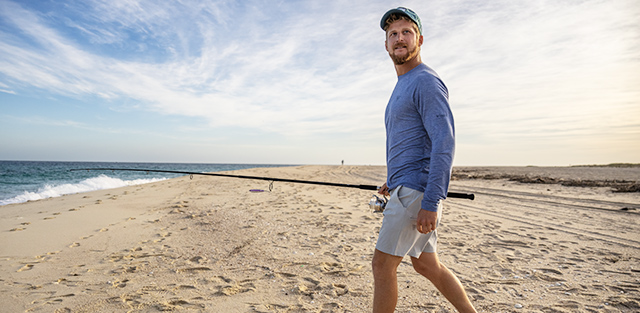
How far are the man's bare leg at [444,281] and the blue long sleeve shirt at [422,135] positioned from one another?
1.68ft

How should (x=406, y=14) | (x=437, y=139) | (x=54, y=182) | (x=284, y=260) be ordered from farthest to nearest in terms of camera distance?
(x=54, y=182)
(x=284, y=260)
(x=406, y=14)
(x=437, y=139)

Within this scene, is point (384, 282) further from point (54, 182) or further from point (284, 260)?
point (54, 182)

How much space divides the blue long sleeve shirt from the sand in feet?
5.12

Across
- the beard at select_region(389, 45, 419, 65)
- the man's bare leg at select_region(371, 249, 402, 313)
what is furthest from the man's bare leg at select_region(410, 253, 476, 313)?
the beard at select_region(389, 45, 419, 65)

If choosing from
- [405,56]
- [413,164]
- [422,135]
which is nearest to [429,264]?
[413,164]

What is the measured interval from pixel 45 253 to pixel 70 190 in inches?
526

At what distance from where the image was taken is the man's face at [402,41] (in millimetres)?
2064

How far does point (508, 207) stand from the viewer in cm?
858

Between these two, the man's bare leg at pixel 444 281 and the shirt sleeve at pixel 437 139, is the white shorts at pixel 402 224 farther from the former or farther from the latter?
the man's bare leg at pixel 444 281

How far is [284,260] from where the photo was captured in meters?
4.19

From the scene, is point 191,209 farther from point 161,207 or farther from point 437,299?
point 437,299

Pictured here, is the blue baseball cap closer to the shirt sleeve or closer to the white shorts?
the shirt sleeve

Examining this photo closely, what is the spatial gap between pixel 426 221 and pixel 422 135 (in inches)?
20.2

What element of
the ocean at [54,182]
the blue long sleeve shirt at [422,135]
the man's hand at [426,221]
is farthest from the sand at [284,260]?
the ocean at [54,182]
